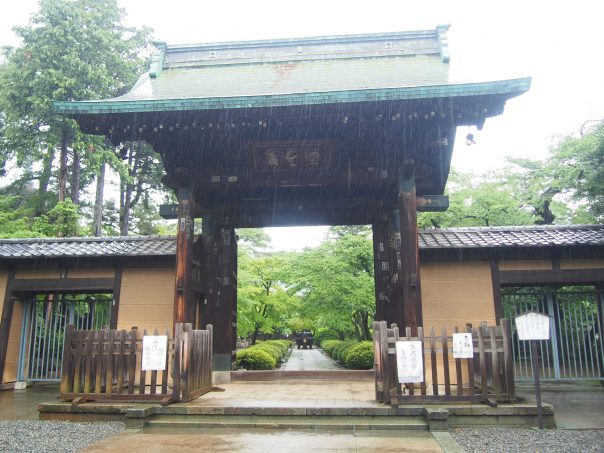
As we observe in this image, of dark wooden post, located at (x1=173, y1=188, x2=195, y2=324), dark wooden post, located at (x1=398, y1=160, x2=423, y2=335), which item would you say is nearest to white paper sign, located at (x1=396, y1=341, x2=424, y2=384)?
dark wooden post, located at (x1=398, y1=160, x2=423, y2=335)

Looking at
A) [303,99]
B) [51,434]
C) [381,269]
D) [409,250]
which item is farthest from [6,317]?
[409,250]

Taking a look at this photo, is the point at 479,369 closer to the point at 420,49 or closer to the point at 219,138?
the point at 219,138

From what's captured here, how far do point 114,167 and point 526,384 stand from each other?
1805 cm

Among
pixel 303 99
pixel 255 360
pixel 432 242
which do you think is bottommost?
pixel 255 360

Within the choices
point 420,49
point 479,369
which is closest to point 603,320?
point 479,369

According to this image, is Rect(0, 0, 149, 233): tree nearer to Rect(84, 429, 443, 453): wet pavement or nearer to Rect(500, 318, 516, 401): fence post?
Rect(84, 429, 443, 453): wet pavement

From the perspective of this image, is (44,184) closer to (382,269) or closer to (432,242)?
(382,269)

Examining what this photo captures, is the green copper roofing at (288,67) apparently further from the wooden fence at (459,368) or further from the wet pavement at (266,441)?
the wet pavement at (266,441)

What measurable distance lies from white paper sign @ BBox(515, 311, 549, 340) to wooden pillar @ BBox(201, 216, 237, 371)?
6.60 meters

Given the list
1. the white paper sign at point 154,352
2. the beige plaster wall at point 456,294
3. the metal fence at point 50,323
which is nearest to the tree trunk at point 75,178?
the metal fence at point 50,323

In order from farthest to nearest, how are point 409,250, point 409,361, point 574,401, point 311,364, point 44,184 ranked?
1. point 44,184
2. point 311,364
3. point 409,250
4. point 574,401
5. point 409,361

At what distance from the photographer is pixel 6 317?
445 inches

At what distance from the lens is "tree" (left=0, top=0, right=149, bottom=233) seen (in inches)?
762

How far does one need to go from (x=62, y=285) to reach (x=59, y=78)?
37.4 ft
